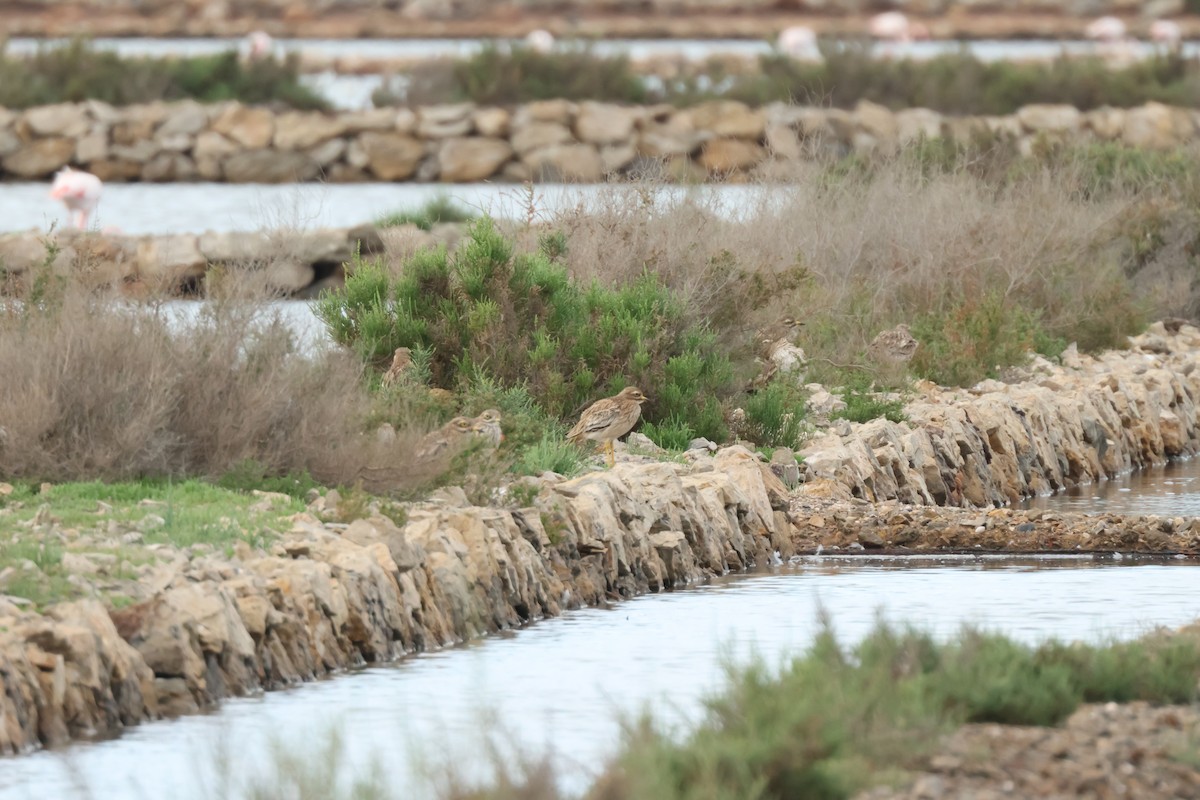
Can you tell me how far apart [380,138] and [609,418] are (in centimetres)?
4048

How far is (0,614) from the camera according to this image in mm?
9039

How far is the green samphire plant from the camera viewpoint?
50.6ft

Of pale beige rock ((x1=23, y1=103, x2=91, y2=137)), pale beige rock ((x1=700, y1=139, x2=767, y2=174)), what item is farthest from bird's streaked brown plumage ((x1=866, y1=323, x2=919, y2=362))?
pale beige rock ((x1=23, y1=103, x2=91, y2=137))

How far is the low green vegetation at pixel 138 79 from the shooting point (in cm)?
5656

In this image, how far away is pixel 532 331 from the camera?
15.8 m

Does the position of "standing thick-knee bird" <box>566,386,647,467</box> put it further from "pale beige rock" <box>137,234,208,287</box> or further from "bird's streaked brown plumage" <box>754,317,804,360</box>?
"pale beige rock" <box>137,234,208,287</box>

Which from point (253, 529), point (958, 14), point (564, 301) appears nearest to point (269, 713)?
point (253, 529)

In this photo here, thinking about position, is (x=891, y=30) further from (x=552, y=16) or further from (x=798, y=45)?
(x=552, y=16)

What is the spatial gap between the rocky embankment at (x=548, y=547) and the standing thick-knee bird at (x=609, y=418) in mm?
218

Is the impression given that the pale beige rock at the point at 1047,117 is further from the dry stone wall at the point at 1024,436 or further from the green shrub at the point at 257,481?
→ the green shrub at the point at 257,481

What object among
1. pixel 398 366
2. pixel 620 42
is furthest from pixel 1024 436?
pixel 620 42

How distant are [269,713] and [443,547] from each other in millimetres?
2054

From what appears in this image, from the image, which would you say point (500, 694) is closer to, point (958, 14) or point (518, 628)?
point (518, 628)

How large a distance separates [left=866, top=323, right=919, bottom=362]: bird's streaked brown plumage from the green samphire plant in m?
2.60
